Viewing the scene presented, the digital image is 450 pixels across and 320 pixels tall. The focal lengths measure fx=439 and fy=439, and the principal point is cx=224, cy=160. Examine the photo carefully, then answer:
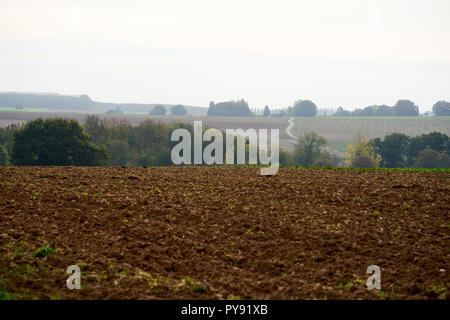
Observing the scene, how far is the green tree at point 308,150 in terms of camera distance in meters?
64.8

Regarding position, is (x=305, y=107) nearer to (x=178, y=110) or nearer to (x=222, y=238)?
(x=178, y=110)

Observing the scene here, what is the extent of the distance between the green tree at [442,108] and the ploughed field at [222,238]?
119m

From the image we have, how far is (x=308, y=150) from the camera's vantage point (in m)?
65.6

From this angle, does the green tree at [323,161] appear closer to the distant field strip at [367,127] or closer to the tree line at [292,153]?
the tree line at [292,153]

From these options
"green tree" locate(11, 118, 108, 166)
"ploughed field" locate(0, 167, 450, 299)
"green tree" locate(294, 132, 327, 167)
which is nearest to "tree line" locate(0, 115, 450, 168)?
"green tree" locate(294, 132, 327, 167)

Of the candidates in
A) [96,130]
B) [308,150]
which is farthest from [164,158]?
[308,150]

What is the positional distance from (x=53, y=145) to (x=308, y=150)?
40752 millimetres

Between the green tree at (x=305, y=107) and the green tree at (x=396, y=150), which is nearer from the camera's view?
the green tree at (x=396, y=150)

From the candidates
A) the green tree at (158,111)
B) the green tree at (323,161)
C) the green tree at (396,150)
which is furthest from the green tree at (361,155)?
the green tree at (158,111)

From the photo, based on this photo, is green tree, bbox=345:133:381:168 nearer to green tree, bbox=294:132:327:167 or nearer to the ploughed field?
green tree, bbox=294:132:327:167

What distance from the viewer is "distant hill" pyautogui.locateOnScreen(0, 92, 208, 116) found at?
496 ft

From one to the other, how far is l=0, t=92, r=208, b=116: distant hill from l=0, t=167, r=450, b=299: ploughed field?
141561mm

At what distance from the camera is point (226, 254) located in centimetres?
800

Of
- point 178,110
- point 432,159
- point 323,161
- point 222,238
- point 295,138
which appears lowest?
point 323,161
